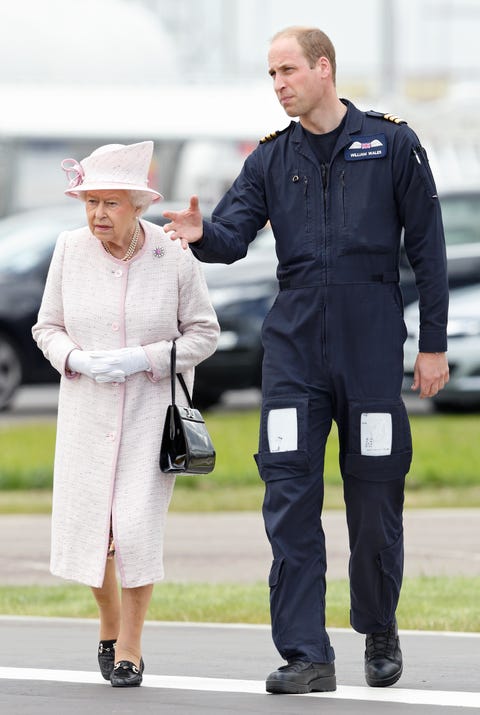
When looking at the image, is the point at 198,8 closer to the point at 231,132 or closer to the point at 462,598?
the point at 231,132

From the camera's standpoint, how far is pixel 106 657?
21.0ft

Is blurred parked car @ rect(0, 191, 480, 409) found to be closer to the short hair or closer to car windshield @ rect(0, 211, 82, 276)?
car windshield @ rect(0, 211, 82, 276)

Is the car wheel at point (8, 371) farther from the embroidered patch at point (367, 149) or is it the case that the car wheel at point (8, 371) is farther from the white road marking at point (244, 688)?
the embroidered patch at point (367, 149)

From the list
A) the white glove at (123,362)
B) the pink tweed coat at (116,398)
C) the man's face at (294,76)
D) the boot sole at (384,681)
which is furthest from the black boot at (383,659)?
the man's face at (294,76)

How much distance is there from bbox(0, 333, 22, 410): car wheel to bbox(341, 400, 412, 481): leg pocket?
12.0m

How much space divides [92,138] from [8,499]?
1349 cm

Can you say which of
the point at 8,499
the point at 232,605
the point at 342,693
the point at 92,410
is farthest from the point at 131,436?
the point at 8,499

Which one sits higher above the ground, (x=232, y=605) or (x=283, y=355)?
(x=283, y=355)

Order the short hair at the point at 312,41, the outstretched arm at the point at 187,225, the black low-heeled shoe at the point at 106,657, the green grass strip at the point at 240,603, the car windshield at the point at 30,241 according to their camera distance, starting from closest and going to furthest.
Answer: the outstretched arm at the point at 187,225
the short hair at the point at 312,41
the black low-heeled shoe at the point at 106,657
the green grass strip at the point at 240,603
the car windshield at the point at 30,241

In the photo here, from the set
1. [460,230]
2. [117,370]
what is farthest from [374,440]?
[460,230]

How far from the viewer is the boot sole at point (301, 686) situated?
597 cm

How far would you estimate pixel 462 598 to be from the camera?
817cm

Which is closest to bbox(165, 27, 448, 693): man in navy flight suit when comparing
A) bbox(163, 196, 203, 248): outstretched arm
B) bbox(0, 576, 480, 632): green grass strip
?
bbox(163, 196, 203, 248): outstretched arm

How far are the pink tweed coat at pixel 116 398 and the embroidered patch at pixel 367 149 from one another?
2.26ft
